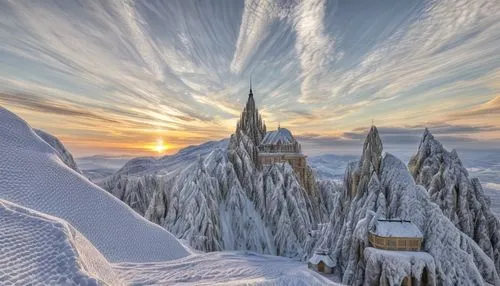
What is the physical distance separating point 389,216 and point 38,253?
3284 cm

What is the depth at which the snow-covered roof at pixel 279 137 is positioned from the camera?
74.3 meters

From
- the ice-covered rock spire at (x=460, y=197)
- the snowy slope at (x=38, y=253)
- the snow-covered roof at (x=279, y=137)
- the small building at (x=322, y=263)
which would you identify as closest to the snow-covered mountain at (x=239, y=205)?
the snow-covered roof at (x=279, y=137)

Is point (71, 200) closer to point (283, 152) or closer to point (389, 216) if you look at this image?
point (389, 216)

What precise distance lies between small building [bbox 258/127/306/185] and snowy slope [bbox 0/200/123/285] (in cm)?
6037

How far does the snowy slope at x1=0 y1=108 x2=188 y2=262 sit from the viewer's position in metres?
24.2

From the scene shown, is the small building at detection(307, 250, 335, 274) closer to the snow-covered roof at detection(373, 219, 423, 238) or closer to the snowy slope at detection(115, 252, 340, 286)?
the snow-covered roof at detection(373, 219, 423, 238)

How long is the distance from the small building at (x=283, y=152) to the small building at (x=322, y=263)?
3993 cm

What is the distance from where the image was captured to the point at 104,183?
301ft

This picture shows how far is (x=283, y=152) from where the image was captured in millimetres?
73375

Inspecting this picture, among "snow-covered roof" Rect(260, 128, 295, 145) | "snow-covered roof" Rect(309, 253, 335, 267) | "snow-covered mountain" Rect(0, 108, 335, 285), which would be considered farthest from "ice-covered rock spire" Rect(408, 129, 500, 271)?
"snow-covered roof" Rect(260, 128, 295, 145)

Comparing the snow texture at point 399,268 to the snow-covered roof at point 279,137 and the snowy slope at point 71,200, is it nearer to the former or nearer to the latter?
the snowy slope at point 71,200

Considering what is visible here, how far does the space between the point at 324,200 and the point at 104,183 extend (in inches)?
2870

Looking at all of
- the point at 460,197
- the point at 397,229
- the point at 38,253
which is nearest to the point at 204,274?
the point at 38,253

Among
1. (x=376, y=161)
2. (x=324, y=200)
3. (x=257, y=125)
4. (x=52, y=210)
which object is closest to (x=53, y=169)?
(x=52, y=210)
